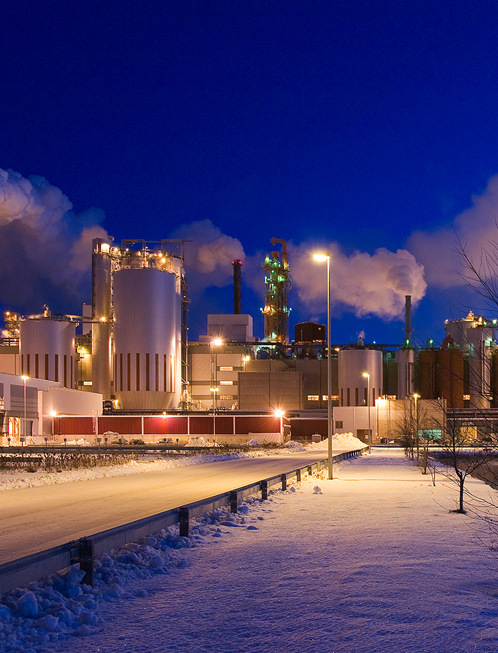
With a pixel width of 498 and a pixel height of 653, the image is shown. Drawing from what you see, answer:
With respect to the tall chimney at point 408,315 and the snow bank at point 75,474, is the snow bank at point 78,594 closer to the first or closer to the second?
the snow bank at point 75,474

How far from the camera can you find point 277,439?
8088cm

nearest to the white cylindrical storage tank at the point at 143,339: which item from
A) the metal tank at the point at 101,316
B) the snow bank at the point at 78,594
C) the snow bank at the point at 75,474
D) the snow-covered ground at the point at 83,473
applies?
the metal tank at the point at 101,316

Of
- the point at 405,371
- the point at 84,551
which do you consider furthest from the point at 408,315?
the point at 84,551

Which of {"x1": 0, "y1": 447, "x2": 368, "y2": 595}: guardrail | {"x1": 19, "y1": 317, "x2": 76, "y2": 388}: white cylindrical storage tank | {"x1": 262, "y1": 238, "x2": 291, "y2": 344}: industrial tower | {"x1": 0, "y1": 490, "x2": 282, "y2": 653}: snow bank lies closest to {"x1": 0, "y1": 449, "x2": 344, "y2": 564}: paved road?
{"x1": 0, "y1": 447, "x2": 368, "y2": 595}: guardrail

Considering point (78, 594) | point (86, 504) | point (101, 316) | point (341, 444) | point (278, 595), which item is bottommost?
point (341, 444)

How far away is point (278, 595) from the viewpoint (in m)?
7.96

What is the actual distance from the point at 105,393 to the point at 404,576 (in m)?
97.3

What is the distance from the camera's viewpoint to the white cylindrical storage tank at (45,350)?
96250 millimetres

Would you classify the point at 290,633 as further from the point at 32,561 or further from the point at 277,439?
the point at 277,439

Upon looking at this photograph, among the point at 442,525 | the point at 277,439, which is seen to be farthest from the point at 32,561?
the point at 277,439

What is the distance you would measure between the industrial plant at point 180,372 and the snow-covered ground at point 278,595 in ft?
226

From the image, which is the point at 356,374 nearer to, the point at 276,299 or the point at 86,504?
the point at 276,299

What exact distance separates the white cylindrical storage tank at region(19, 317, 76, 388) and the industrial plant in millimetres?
144

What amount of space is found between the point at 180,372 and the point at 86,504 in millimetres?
84317
